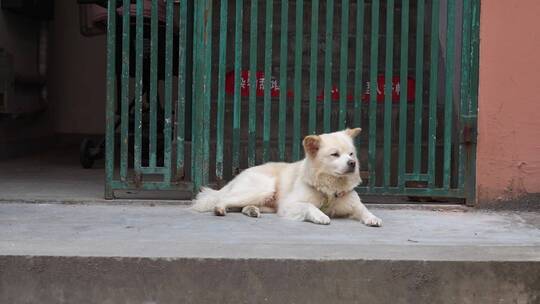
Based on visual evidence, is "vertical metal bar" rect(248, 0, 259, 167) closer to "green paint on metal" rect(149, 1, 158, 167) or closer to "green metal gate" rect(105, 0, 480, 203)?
"green metal gate" rect(105, 0, 480, 203)

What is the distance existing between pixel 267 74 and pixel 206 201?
1129 mm

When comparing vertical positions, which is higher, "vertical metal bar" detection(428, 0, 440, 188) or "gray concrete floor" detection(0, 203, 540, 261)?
"vertical metal bar" detection(428, 0, 440, 188)

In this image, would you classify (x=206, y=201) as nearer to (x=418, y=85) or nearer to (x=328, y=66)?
(x=328, y=66)

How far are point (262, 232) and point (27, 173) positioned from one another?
3.62 metres

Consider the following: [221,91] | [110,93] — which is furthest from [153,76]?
[221,91]

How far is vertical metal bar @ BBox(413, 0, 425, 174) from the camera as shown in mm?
5871

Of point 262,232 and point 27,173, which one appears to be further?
point 27,173

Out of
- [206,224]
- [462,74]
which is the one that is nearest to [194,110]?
[206,224]

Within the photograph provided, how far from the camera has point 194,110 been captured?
5.93 meters

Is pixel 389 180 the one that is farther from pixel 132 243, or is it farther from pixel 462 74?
pixel 132 243

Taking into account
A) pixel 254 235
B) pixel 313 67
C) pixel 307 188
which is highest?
pixel 313 67

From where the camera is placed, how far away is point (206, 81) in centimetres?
587

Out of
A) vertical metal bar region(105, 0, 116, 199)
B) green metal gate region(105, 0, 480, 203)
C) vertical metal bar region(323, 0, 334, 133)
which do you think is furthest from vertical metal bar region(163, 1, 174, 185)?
vertical metal bar region(323, 0, 334, 133)

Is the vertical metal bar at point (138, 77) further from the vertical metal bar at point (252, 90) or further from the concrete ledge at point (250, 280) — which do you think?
the concrete ledge at point (250, 280)
